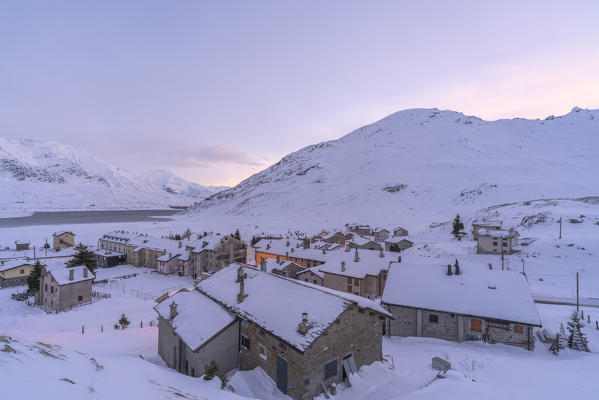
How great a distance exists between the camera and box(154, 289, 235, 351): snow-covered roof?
19.3 meters

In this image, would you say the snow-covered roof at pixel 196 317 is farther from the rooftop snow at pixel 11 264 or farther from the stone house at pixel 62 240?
the stone house at pixel 62 240

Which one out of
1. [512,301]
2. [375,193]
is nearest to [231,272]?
[512,301]

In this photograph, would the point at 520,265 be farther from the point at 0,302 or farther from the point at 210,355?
the point at 0,302

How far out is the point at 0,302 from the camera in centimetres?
4597

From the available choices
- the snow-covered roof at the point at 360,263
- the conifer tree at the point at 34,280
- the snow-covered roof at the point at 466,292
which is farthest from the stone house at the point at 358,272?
the conifer tree at the point at 34,280

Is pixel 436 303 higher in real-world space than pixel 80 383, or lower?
lower

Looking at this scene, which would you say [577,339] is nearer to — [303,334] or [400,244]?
[303,334]

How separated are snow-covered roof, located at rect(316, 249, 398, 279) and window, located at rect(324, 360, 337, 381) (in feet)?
78.6

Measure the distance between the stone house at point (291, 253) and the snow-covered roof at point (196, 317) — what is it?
2885cm

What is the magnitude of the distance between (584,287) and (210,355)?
4551 cm

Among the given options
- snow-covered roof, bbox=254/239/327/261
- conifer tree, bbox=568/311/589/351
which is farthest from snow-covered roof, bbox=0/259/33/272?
conifer tree, bbox=568/311/589/351

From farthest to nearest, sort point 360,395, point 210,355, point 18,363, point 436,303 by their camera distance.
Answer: point 436,303, point 210,355, point 360,395, point 18,363

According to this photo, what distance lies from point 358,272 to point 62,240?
94199mm

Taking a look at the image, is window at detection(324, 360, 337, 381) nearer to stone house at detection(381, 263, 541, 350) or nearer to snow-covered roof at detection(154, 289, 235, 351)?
snow-covered roof at detection(154, 289, 235, 351)
